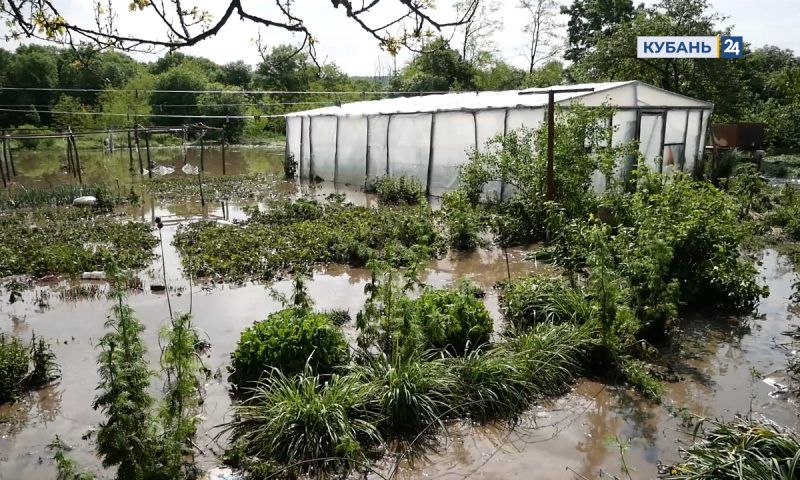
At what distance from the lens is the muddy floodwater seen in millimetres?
4754

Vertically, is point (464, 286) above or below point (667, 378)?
above

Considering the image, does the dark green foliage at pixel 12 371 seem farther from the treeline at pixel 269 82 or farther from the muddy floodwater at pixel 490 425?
the treeline at pixel 269 82

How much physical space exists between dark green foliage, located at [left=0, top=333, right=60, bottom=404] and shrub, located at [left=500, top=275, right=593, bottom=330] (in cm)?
535

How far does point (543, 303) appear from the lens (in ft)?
23.7

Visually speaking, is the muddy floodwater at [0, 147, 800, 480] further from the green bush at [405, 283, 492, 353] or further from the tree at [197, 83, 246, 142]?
the tree at [197, 83, 246, 142]

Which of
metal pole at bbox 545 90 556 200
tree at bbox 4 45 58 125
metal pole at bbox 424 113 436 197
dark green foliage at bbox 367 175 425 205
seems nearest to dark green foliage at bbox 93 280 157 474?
metal pole at bbox 545 90 556 200

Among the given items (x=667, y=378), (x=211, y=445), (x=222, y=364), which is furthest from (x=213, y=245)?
(x=667, y=378)

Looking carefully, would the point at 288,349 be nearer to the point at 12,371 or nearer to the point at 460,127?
the point at 12,371

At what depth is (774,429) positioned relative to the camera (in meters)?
4.25

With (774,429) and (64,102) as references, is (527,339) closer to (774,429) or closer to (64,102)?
(774,429)

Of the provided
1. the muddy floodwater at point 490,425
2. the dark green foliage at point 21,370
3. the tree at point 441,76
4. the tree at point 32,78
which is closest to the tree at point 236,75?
the tree at point 32,78

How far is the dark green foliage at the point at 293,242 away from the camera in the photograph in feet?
33.4

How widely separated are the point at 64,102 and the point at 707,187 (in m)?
44.0

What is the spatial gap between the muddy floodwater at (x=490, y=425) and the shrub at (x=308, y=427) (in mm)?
344
